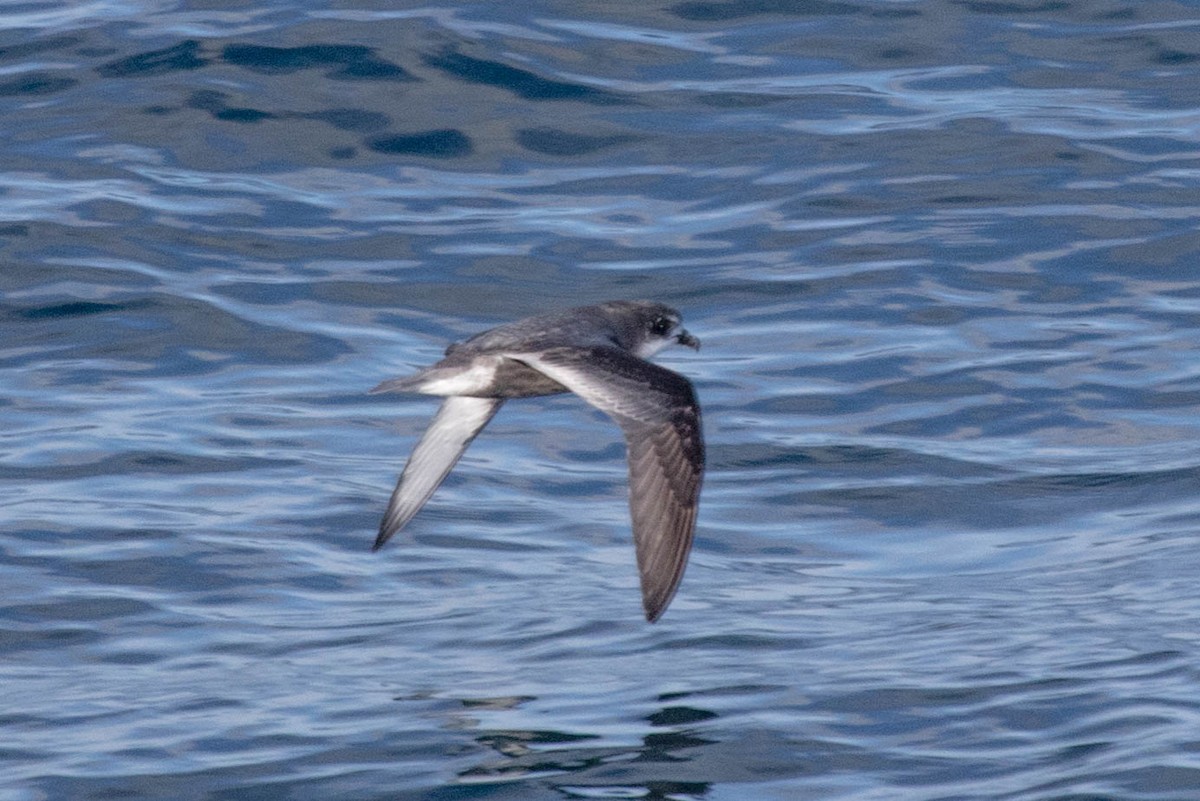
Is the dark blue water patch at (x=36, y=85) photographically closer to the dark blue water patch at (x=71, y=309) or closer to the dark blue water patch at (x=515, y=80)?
the dark blue water patch at (x=515, y=80)

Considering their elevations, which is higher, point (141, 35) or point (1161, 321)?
point (141, 35)

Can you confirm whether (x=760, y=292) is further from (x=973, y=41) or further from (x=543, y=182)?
(x=973, y=41)

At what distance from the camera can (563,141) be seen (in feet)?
45.7

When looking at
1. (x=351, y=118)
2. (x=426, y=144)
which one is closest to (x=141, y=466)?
(x=426, y=144)

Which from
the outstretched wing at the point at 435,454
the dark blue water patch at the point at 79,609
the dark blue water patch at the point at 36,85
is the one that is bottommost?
the dark blue water patch at the point at 79,609

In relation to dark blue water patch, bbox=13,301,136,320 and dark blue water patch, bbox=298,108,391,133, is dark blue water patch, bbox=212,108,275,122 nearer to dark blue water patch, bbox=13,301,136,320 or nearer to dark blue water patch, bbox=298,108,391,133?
dark blue water patch, bbox=298,108,391,133

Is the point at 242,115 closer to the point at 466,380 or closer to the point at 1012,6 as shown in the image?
the point at 1012,6

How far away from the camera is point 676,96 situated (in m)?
14.3

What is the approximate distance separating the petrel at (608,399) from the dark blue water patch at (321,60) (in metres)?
6.31

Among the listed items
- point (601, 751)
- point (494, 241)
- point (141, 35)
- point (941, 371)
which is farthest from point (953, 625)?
point (141, 35)

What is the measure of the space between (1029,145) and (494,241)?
12.6 ft

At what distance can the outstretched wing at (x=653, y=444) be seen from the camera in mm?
6930

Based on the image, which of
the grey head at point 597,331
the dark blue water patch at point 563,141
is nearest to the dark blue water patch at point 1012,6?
the dark blue water patch at point 563,141

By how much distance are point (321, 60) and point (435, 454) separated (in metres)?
6.72
